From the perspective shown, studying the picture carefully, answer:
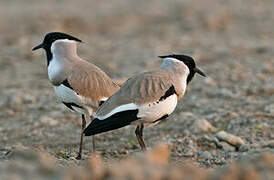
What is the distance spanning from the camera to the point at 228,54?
11.7 metres

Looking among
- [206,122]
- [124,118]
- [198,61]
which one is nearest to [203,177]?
[124,118]

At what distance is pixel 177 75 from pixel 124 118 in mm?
684

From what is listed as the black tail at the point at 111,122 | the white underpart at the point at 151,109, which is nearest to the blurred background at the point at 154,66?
the black tail at the point at 111,122

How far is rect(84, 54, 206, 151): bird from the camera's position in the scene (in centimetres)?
549

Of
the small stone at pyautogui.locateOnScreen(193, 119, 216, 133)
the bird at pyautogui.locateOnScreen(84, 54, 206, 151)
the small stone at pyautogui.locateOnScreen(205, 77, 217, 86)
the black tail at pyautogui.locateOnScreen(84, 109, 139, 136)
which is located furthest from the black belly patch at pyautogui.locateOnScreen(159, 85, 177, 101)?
the small stone at pyautogui.locateOnScreen(205, 77, 217, 86)

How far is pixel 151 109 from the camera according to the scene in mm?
5559

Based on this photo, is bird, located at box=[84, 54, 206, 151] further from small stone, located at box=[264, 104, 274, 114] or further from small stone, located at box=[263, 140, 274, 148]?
small stone, located at box=[264, 104, 274, 114]

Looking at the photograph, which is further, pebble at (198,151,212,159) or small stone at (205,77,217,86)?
small stone at (205,77,217,86)

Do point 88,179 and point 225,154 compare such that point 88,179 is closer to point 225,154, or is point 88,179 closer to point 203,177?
point 203,177

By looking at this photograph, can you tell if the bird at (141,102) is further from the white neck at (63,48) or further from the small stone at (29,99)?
the small stone at (29,99)

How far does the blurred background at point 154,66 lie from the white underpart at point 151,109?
2.00ft

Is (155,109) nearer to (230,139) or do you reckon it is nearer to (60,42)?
(60,42)

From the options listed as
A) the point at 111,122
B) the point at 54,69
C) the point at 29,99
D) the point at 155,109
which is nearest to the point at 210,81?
the point at 29,99

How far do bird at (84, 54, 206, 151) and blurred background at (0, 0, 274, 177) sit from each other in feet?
1.54
